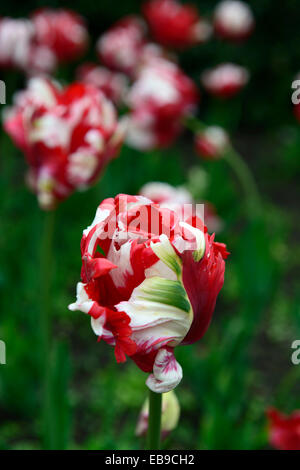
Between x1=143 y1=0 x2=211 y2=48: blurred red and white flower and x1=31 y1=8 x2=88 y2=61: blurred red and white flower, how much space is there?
1.19 ft

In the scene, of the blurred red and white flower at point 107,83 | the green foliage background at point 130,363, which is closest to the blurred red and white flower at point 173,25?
the blurred red and white flower at point 107,83

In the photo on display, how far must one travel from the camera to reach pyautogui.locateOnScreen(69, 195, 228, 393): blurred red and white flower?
0.50 meters

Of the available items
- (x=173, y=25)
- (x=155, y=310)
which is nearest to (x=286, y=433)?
(x=155, y=310)

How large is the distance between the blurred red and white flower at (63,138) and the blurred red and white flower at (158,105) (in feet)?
2.32

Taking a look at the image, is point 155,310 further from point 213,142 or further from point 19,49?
point 19,49

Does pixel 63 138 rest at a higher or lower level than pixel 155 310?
higher

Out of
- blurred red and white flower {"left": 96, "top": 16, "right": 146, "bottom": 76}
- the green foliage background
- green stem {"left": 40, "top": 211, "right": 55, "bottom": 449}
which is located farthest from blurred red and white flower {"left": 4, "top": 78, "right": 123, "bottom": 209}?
blurred red and white flower {"left": 96, "top": 16, "right": 146, "bottom": 76}

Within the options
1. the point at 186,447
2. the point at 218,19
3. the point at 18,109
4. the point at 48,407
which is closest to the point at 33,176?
the point at 18,109

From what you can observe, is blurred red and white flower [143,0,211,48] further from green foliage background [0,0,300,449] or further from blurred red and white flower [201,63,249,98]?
green foliage background [0,0,300,449]

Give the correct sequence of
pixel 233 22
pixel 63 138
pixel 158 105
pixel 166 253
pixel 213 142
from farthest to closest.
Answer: pixel 233 22
pixel 213 142
pixel 158 105
pixel 63 138
pixel 166 253

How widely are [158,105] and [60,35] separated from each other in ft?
2.33

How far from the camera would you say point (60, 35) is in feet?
7.41

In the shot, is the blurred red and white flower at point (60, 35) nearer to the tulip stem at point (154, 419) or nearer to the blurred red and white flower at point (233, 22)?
the blurred red and white flower at point (233, 22)
